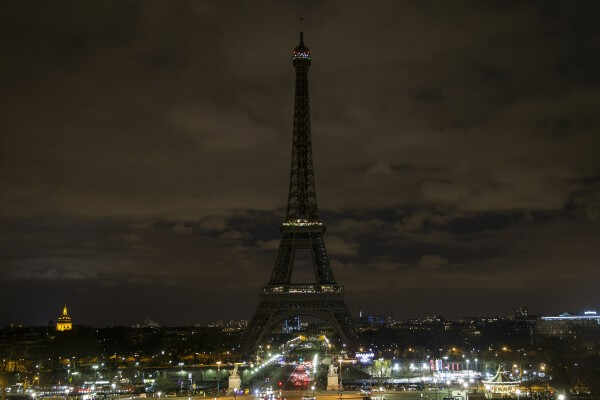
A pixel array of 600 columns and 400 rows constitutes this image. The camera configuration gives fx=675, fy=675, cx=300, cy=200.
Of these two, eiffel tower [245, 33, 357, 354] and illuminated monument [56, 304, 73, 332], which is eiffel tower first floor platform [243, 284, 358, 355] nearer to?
eiffel tower [245, 33, 357, 354]

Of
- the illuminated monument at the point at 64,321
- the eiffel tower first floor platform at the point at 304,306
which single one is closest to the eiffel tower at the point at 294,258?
the eiffel tower first floor platform at the point at 304,306

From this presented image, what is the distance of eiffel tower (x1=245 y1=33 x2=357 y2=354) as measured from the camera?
8512cm

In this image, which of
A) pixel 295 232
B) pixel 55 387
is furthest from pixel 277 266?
pixel 55 387

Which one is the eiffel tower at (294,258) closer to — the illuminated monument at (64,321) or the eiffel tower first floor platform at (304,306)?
the eiffel tower first floor platform at (304,306)

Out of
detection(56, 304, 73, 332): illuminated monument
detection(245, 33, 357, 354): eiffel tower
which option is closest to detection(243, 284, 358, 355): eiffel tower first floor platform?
detection(245, 33, 357, 354): eiffel tower

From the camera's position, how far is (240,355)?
263ft

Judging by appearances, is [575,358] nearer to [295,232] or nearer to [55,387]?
[295,232]

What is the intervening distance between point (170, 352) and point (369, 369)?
146ft

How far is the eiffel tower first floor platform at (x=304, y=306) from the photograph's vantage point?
278ft

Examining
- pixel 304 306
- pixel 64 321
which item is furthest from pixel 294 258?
pixel 64 321

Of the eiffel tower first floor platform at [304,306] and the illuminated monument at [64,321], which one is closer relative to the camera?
the eiffel tower first floor platform at [304,306]

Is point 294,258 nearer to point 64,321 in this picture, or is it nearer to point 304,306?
point 304,306

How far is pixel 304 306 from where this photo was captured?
280 feet

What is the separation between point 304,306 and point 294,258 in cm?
739
